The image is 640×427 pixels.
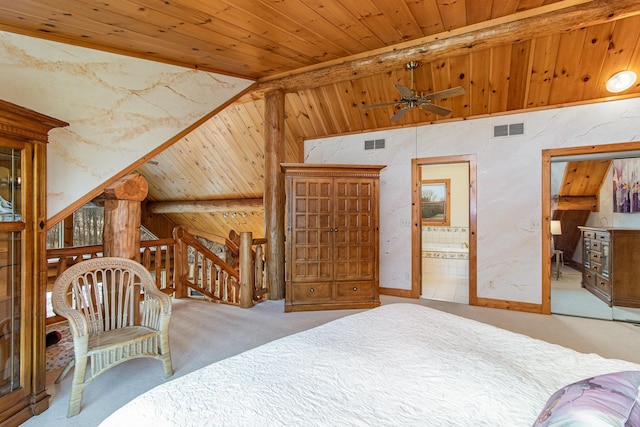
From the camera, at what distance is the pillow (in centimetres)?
69

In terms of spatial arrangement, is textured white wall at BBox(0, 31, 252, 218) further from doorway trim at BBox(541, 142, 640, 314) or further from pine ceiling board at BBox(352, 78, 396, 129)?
doorway trim at BBox(541, 142, 640, 314)

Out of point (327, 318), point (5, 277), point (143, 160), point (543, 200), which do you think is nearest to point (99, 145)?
point (143, 160)

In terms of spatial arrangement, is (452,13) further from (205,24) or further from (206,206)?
(206,206)

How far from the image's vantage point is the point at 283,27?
112 inches

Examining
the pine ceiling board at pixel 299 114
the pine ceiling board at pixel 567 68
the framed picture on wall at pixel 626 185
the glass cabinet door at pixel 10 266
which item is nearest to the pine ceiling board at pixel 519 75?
the pine ceiling board at pixel 567 68

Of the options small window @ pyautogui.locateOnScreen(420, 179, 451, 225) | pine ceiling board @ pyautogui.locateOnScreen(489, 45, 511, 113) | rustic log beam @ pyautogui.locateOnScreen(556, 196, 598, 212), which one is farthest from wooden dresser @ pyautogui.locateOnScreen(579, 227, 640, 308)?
small window @ pyautogui.locateOnScreen(420, 179, 451, 225)

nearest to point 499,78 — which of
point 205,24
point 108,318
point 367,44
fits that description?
point 367,44

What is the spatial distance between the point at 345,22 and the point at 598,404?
3.03m

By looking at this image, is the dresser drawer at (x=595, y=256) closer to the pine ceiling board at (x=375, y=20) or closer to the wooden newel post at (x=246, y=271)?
the pine ceiling board at (x=375, y=20)

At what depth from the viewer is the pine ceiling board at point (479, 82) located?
12.2 feet

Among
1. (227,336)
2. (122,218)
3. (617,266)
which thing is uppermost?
(122,218)

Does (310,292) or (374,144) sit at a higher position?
(374,144)

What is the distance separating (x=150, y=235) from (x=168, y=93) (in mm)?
6821

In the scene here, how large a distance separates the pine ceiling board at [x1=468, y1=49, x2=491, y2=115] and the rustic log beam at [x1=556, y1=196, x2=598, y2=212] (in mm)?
1558
